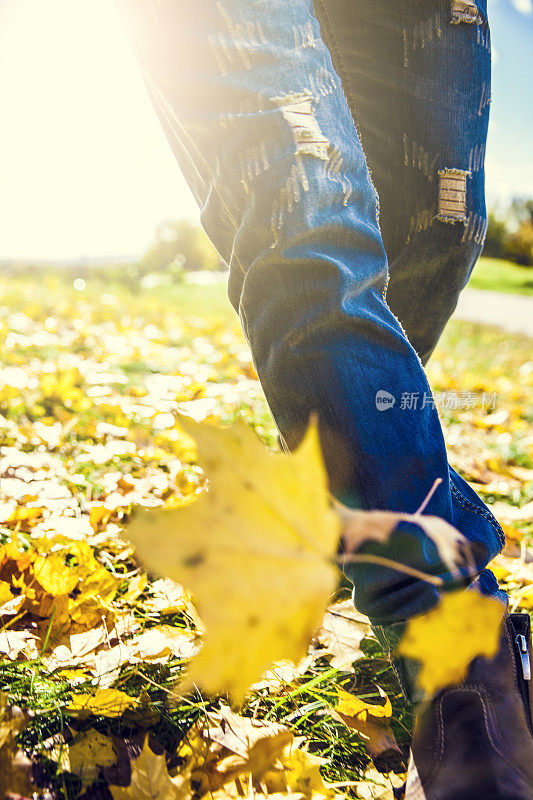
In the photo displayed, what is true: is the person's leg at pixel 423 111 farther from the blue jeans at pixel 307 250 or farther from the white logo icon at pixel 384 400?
the white logo icon at pixel 384 400

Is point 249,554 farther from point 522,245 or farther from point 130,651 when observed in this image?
point 522,245

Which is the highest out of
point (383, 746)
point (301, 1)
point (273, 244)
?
point (301, 1)

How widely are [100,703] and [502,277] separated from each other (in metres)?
17.7

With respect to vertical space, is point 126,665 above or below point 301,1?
below

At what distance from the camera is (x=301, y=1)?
73cm

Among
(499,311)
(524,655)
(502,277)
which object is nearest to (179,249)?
(499,311)

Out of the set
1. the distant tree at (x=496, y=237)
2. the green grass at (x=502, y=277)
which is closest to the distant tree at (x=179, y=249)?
the green grass at (x=502, y=277)

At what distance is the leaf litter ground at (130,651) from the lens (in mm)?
663

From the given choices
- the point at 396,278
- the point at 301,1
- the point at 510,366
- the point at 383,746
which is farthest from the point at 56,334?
the point at 510,366

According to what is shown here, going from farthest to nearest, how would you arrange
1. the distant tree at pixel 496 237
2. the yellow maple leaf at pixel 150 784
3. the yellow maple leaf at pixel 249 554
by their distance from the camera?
the distant tree at pixel 496 237 < the yellow maple leaf at pixel 150 784 < the yellow maple leaf at pixel 249 554

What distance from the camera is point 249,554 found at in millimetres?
395

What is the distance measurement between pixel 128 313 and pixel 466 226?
3.36 metres

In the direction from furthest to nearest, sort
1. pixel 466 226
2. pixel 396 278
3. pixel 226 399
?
pixel 226 399 → pixel 396 278 → pixel 466 226

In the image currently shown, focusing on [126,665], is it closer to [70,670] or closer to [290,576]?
[70,670]
